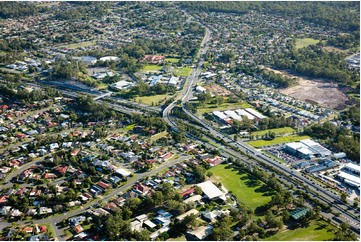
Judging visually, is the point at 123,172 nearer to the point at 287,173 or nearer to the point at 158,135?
the point at 158,135

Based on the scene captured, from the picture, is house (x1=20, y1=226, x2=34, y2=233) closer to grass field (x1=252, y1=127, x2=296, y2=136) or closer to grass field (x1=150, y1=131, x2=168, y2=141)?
grass field (x1=150, y1=131, x2=168, y2=141)

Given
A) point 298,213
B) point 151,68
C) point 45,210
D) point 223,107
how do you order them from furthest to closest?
1. point 151,68
2. point 223,107
3. point 298,213
4. point 45,210

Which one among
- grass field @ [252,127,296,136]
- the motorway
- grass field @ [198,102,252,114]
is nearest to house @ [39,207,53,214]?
the motorway

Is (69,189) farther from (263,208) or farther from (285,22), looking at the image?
(285,22)

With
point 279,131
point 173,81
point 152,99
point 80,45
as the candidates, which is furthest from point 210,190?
point 80,45

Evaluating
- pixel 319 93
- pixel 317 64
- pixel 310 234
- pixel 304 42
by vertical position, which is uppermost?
pixel 304 42

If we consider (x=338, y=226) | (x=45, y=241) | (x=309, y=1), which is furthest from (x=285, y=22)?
(x=45, y=241)
